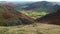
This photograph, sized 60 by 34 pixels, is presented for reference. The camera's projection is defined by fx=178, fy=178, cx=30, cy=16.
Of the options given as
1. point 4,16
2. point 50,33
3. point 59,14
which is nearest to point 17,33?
point 50,33

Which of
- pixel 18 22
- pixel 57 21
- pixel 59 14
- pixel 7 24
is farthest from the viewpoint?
pixel 59 14

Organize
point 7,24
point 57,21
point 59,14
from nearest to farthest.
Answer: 1. point 7,24
2. point 57,21
3. point 59,14

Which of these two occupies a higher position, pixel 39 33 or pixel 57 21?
pixel 39 33

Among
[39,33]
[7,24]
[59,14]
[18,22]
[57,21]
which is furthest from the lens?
[59,14]

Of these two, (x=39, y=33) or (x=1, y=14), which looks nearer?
(x=39, y=33)

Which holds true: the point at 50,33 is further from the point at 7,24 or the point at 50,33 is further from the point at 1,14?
the point at 1,14

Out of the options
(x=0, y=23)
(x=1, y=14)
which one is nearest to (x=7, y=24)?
(x=0, y=23)

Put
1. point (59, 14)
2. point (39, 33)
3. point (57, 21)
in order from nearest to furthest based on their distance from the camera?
point (39, 33)
point (57, 21)
point (59, 14)

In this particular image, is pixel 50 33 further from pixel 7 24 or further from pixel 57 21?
pixel 57 21

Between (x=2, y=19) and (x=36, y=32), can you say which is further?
(x=2, y=19)
